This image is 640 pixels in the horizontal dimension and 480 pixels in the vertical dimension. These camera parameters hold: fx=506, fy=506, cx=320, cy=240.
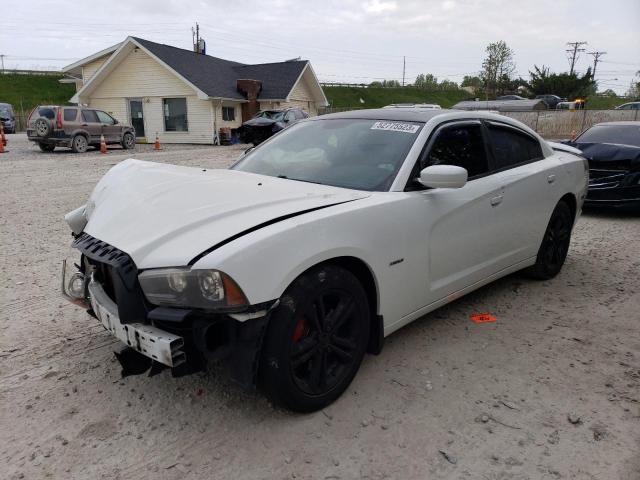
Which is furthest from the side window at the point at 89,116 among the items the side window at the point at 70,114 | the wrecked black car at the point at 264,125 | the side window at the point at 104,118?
the wrecked black car at the point at 264,125

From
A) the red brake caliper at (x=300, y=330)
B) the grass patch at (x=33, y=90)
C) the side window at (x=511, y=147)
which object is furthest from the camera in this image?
the grass patch at (x=33, y=90)

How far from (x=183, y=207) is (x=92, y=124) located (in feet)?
59.1

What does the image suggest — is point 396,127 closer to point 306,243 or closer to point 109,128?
point 306,243

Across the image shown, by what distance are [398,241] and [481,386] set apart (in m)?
0.99

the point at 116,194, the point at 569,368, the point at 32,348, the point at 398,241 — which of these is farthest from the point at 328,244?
the point at 32,348

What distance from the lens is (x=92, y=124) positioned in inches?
730

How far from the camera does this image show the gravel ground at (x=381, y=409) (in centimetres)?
234

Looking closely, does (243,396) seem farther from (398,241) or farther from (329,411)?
(398,241)

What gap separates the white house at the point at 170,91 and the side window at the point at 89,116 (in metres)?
6.94

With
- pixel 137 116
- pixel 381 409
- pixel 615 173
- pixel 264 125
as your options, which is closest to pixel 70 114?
pixel 264 125

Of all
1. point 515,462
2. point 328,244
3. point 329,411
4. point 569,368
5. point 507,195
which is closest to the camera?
point 515,462

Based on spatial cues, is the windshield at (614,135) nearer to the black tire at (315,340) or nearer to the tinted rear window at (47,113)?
the black tire at (315,340)

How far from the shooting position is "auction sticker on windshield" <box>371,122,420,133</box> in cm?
345

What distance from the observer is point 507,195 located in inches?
154
